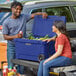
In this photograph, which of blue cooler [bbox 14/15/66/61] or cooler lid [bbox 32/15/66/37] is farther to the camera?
cooler lid [bbox 32/15/66/37]

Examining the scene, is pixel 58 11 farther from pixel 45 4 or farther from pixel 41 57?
pixel 41 57

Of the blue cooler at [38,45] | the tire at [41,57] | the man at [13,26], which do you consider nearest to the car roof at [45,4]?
the blue cooler at [38,45]

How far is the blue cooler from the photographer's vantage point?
17.2 feet

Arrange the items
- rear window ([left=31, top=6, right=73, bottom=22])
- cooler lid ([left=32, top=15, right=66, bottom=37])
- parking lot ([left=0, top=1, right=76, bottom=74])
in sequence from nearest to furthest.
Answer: cooler lid ([left=32, top=15, right=66, bottom=37]), parking lot ([left=0, top=1, right=76, bottom=74]), rear window ([left=31, top=6, right=73, bottom=22])

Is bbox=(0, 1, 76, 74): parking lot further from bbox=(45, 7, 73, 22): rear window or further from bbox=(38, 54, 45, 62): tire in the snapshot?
bbox=(38, 54, 45, 62): tire

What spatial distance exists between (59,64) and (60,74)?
0.21 m

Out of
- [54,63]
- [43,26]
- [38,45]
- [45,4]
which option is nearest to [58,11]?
[45,4]

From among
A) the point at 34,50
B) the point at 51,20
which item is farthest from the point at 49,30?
the point at 34,50

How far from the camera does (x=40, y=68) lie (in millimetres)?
5129

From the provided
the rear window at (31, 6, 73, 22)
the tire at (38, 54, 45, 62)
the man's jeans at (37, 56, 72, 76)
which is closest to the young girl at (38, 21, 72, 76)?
the man's jeans at (37, 56, 72, 76)

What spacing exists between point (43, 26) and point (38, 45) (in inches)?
31.0

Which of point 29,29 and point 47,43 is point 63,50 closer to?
point 47,43

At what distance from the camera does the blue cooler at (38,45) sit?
5232mm

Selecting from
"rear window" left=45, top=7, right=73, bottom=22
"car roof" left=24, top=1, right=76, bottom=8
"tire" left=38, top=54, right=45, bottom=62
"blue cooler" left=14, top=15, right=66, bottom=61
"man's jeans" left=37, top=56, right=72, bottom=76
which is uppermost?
"car roof" left=24, top=1, right=76, bottom=8
